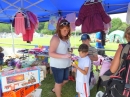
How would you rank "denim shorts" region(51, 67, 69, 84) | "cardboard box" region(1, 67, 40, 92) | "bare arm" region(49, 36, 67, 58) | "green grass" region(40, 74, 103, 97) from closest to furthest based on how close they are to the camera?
"cardboard box" region(1, 67, 40, 92) < "bare arm" region(49, 36, 67, 58) < "denim shorts" region(51, 67, 69, 84) < "green grass" region(40, 74, 103, 97)

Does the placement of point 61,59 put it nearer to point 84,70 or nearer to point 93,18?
point 84,70

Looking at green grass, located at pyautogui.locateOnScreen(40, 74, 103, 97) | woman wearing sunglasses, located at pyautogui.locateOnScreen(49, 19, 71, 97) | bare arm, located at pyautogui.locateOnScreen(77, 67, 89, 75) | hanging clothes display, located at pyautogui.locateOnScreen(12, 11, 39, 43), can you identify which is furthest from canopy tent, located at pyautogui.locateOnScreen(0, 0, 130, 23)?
green grass, located at pyautogui.locateOnScreen(40, 74, 103, 97)

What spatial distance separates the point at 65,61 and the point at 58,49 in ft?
0.64

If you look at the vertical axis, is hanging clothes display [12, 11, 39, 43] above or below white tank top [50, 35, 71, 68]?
above

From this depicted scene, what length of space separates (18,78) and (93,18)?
1.30m

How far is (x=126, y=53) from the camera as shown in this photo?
3.78ft

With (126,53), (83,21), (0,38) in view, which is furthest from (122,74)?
(0,38)

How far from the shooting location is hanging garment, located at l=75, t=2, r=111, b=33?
2.01 metres

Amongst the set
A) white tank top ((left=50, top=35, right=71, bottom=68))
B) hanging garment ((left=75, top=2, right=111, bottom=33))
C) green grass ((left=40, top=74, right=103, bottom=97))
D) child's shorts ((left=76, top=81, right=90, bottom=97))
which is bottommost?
green grass ((left=40, top=74, right=103, bottom=97))

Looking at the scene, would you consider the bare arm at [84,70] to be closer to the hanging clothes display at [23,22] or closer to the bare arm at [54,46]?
the bare arm at [54,46]

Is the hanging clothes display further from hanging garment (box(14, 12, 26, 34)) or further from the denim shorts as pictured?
the denim shorts

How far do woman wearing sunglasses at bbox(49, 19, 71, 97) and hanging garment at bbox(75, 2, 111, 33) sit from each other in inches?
13.6

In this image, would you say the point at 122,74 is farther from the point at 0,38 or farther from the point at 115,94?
the point at 0,38

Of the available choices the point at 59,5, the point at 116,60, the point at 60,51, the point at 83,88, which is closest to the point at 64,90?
the point at 83,88
